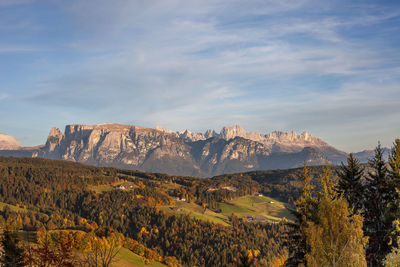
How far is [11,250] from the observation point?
2132 inches

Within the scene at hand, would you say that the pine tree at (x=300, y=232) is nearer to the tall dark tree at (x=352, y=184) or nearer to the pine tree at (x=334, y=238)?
the pine tree at (x=334, y=238)

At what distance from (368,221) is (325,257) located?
20312 mm

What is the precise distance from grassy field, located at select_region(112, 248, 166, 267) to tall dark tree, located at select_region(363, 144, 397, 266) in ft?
416

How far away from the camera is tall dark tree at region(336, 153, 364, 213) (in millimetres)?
57625

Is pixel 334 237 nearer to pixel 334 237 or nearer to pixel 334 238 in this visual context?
pixel 334 237

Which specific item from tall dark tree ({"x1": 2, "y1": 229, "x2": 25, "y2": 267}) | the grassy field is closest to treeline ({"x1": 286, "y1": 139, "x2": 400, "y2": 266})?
tall dark tree ({"x1": 2, "y1": 229, "x2": 25, "y2": 267})

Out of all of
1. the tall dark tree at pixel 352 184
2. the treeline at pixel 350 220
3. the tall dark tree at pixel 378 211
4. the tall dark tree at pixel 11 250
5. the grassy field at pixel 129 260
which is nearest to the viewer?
the treeline at pixel 350 220

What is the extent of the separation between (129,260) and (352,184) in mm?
143871

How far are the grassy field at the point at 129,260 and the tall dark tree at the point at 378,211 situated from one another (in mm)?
126899

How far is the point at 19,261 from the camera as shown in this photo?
54.8 meters

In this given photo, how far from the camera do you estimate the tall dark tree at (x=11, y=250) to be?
53688mm

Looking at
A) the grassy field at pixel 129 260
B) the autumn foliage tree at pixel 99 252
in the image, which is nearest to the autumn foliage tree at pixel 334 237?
the autumn foliage tree at pixel 99 252

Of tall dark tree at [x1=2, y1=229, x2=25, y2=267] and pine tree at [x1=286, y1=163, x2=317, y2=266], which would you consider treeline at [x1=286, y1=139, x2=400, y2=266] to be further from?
tall dark tree at [x1=2, y1=229, x2=25, y2=267]

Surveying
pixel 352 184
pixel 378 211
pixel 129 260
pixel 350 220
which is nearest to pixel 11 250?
pixel 350 220
